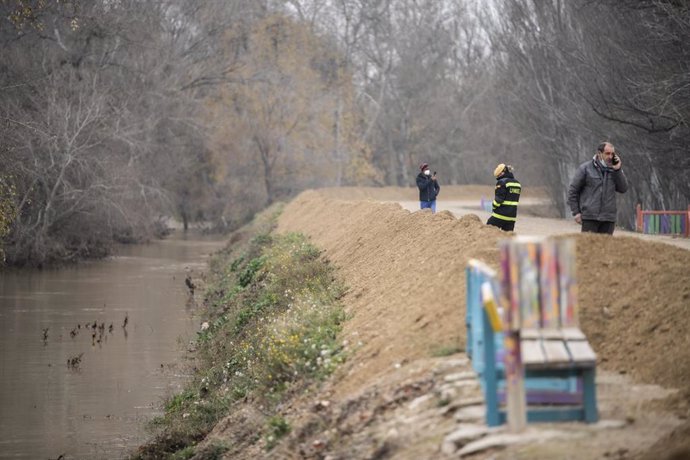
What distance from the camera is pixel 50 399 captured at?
58.9 ft

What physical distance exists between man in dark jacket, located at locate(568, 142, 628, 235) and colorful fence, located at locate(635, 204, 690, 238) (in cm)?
1791

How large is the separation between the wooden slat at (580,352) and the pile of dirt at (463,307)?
831mm

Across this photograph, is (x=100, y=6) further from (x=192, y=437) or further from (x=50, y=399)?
(x=192, y=437)

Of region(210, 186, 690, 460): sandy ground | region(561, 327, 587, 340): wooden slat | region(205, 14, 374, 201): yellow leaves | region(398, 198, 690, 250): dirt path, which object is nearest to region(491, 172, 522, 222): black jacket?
region(398, 198, 690, 250): dirt path

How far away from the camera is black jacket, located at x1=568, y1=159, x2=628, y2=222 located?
15.1 meters

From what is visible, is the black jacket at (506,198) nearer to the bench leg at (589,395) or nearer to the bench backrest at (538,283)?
the bench backrest at (538,283)

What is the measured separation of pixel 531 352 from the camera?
25.4 ft

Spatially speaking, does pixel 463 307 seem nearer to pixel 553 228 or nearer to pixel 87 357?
pixel 87 357

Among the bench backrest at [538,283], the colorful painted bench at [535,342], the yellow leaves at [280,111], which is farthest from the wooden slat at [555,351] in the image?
the yellow leaves at [280,111]

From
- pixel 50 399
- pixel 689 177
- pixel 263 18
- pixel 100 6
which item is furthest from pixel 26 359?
pixel 263 18

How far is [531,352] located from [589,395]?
0.52m

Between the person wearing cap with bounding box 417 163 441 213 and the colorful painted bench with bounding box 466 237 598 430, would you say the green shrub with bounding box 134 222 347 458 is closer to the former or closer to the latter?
the colorful painted bench with bounding box 466 237 598 430

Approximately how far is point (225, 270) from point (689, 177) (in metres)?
15.3

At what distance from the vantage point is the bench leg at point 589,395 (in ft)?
25.6
